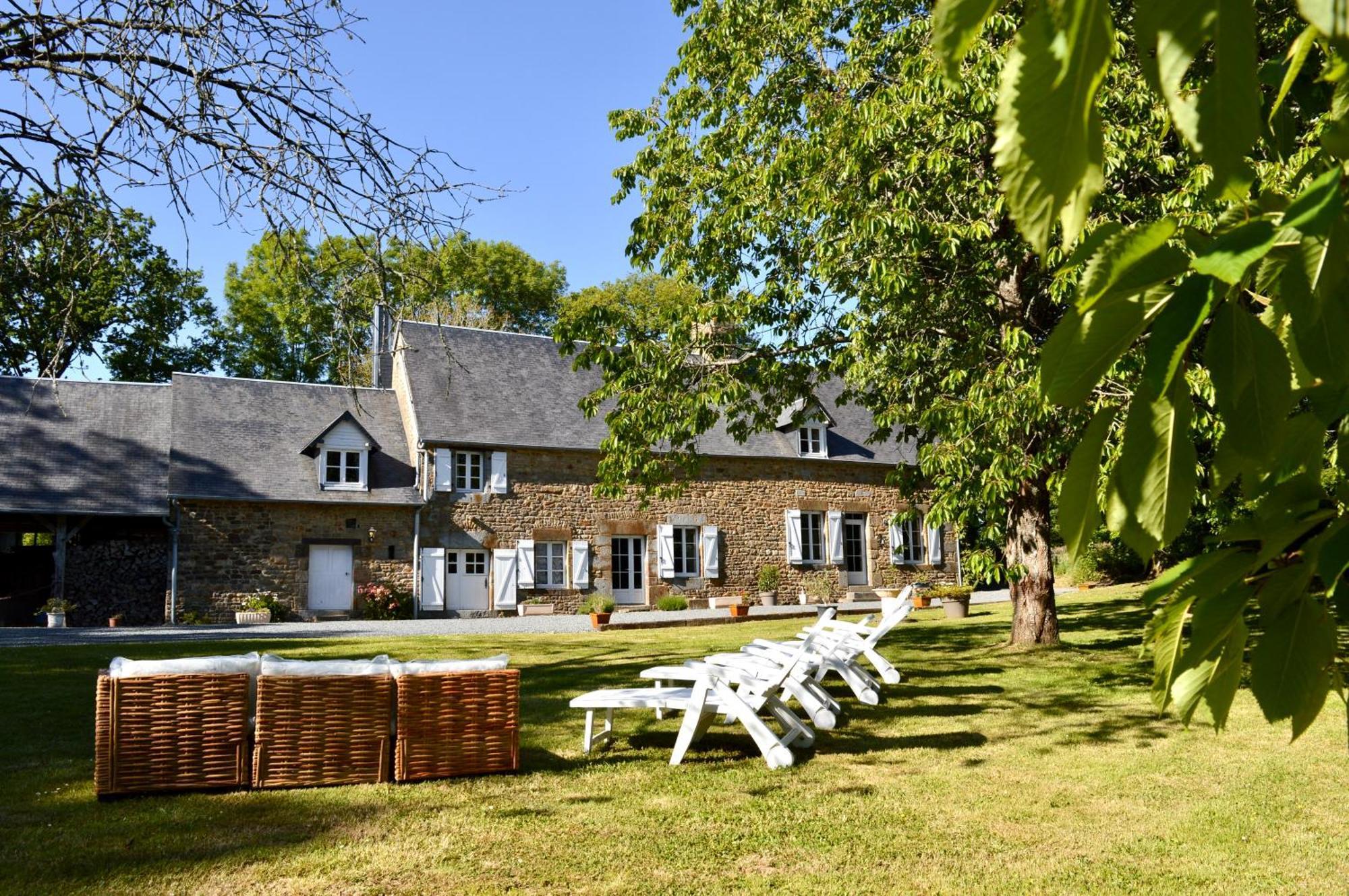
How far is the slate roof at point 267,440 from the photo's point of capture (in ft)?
68.1

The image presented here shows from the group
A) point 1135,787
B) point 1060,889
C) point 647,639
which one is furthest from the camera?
point 647,639

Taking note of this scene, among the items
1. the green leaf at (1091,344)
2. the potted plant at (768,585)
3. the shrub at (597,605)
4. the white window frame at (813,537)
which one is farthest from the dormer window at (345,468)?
the green leaf at (1091,344)

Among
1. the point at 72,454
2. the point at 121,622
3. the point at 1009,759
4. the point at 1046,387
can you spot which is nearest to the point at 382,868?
the point at 1009,759

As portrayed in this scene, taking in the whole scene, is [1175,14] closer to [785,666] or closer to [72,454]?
[785,666]

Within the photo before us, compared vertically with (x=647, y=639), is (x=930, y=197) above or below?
above

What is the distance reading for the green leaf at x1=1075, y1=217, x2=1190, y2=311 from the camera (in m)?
0.63

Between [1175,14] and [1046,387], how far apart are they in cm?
22

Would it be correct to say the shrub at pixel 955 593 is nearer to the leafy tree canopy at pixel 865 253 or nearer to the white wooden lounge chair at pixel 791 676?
the leafy tree canopy at pixel 865 253

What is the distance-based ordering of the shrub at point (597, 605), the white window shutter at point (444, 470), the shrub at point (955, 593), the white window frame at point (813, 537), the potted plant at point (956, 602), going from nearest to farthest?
the potted plant at point (956, 602) → the shrub at point (955, 593) → the shrub at point (597, 605) → the white window shutter at point (444, 470) → the white window frame at point (813, 537)

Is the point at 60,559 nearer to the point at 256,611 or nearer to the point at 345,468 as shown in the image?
the point at 256,611

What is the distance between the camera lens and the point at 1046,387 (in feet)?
2.06

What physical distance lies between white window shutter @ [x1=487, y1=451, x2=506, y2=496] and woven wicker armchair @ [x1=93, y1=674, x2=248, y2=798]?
16.9 metres

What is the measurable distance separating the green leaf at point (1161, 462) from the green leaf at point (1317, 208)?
111 millimetres

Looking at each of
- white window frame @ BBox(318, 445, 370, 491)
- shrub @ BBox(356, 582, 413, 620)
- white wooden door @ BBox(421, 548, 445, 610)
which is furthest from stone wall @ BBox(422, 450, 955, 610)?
white window frame @ BBox(318, 445, 370, 491)
